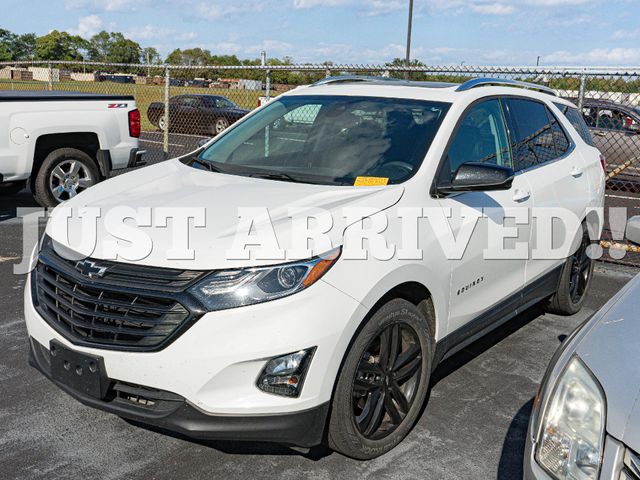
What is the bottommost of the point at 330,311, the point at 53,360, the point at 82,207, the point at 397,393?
the point at 397,393

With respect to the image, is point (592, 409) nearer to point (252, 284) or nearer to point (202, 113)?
point (252, 284)

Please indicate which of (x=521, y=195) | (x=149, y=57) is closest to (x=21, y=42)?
(x=149, y=57)

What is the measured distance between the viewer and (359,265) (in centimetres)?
300

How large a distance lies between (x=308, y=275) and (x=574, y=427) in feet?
3.88

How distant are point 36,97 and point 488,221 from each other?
246 inches

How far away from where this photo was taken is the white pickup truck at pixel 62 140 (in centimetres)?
811

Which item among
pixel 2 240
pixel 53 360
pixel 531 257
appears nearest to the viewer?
Result: pixel 53 360

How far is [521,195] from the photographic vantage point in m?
Result: 4.32

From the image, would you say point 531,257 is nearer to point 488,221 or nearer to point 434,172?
point 488,221

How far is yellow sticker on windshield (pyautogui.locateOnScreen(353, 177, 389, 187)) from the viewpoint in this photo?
11.8 feet

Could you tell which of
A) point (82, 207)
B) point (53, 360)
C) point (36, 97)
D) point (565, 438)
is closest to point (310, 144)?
point (82, 207)

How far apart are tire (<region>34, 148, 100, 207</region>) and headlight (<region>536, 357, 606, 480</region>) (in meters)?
7.60

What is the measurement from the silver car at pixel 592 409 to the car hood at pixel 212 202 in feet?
3.62

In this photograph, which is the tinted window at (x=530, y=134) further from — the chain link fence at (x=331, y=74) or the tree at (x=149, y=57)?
the tree at (x=149, y=57)
